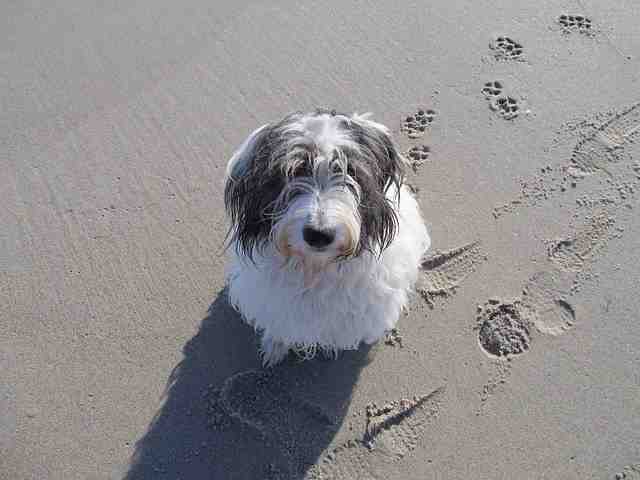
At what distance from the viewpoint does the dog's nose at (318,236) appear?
250cm

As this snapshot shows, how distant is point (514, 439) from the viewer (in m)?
3.49

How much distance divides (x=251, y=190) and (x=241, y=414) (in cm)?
160

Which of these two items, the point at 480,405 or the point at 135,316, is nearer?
the point at 480,405

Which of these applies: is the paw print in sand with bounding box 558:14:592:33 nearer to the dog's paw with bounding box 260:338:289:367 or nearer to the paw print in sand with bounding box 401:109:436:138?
the paw print in sand with bounding box 401:109:436:138

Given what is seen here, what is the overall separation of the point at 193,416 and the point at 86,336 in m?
0.98

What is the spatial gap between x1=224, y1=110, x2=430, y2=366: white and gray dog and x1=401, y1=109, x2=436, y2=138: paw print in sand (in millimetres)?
1233

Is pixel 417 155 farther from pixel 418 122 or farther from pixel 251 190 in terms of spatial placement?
pixel 251 190

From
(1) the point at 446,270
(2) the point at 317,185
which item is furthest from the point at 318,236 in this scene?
(1) the point at 446,270

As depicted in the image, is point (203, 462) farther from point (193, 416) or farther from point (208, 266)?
point (208, 266)

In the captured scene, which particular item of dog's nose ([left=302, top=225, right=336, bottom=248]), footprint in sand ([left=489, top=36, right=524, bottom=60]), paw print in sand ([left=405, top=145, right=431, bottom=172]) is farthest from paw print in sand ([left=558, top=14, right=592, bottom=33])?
dog's nose ([left=302, top=225, right=336, bottom=248])

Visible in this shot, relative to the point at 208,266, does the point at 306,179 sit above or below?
above

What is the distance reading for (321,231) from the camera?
2490mm

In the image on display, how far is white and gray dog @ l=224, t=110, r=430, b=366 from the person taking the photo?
2.60m

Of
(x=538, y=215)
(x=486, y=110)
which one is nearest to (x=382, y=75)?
(x=486, y=110)
